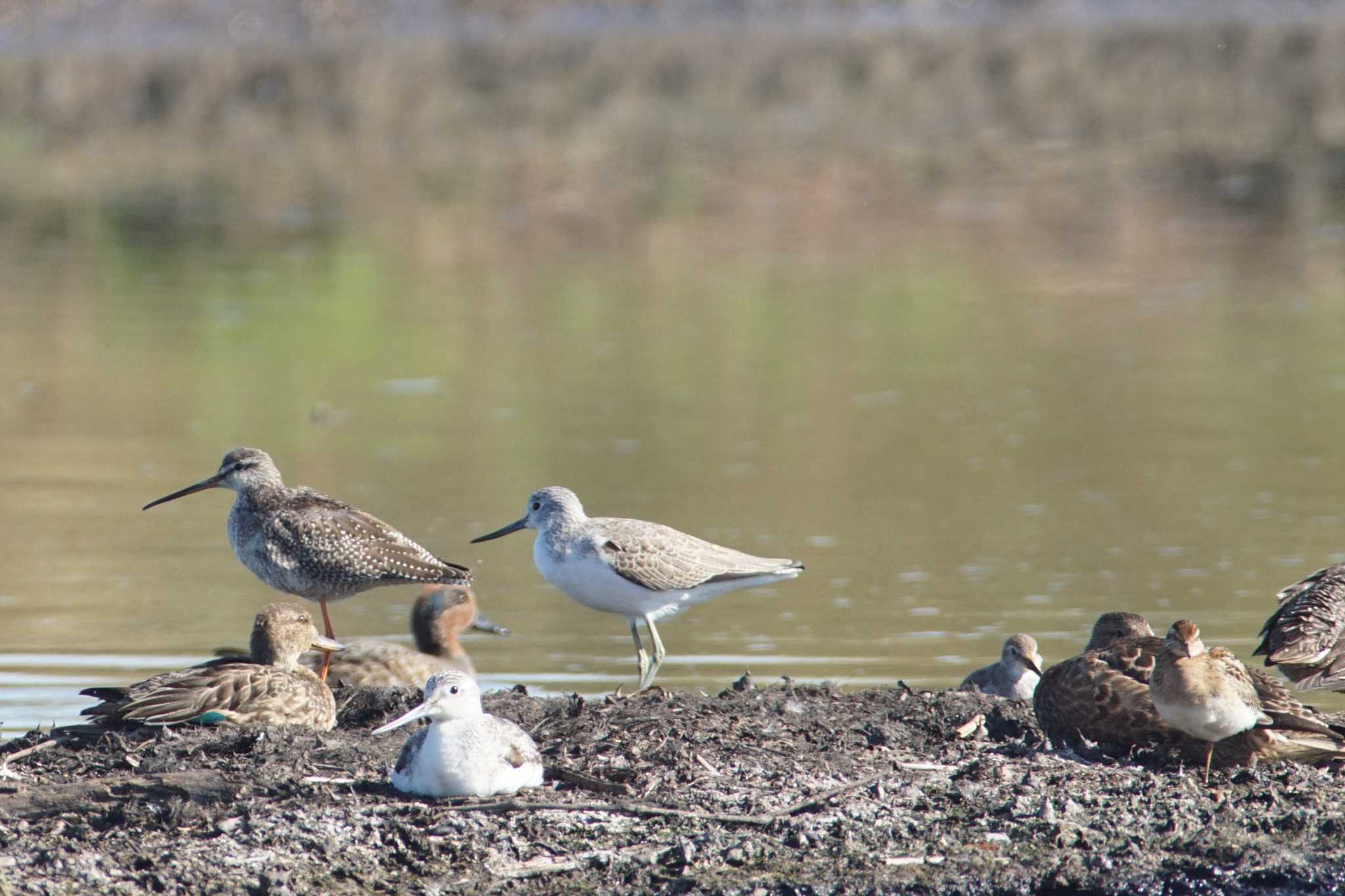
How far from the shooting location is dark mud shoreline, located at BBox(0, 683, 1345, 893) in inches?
237

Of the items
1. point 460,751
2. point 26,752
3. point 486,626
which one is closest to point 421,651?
point 486,626

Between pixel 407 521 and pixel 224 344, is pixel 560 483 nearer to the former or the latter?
pixel 407 521

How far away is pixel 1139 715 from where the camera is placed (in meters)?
7.20

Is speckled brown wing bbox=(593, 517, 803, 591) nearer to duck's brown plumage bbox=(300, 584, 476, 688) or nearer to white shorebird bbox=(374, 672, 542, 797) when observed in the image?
duck's brown plumage bbox=(300, 584, 476, 688)

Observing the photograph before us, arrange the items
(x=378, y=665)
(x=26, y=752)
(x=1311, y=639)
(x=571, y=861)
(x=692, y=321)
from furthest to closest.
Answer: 1. (x=692, y=321)
2. (x=378, y=665)
3. (x=1311, y=639)
4. (x=26, y=752)
5. (x=571, y=861)

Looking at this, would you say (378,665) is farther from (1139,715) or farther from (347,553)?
(1139,715)

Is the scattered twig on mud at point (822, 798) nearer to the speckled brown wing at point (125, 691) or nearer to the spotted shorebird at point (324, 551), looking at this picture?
the speckled brown wing at point (125, 691)

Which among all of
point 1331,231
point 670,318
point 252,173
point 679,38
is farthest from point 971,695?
point 679,38

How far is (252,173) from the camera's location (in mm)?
29188

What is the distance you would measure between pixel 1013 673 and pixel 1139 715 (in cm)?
151

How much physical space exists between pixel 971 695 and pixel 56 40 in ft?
108

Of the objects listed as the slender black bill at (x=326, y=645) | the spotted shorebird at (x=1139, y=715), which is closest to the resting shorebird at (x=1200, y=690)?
the spotted shorebird at (x=1139, y=715)

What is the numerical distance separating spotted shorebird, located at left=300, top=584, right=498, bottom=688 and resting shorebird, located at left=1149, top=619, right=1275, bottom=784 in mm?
3162

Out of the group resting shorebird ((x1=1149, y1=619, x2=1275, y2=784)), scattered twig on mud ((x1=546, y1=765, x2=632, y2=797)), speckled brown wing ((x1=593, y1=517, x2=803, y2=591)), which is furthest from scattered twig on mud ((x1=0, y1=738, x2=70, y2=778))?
resting shorebird ((x1=1149, y1=619, x2=1275, y2=784))
